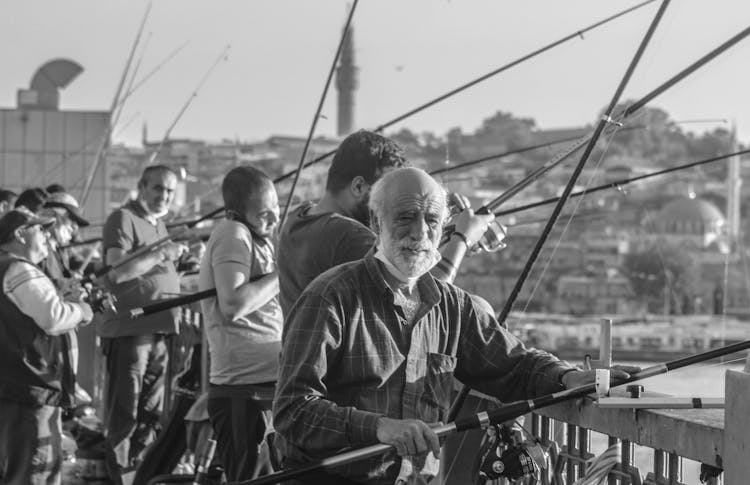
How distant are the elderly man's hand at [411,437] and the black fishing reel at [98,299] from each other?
3217mm

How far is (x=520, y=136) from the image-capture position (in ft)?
542

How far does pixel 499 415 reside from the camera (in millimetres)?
3361

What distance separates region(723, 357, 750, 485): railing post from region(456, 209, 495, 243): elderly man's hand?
1.18 m

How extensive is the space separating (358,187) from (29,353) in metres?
2.14

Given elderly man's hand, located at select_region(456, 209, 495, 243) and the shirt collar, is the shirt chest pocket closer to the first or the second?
elderly man's hand, located at select_region(456, 209, 495, 243)

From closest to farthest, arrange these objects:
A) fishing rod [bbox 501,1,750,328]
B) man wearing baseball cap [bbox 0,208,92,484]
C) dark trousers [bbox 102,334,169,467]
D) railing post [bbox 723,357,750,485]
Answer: railing post [bbox 723,357,750,485]
fishing rod [bbox 501,1,750,328]
man wearing baseball cap [bbox 0,208,92,484]
dark trousers [bbox 102,334,169,467]

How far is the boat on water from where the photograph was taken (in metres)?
106

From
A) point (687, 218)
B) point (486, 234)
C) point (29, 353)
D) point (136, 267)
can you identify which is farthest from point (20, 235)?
point (687, 218)

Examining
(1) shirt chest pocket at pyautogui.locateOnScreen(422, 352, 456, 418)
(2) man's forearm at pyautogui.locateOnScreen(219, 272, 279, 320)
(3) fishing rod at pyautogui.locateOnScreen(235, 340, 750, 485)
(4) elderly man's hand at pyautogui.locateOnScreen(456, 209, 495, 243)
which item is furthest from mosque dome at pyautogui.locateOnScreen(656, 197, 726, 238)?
(1) shirt chest pocket at pyautogui.locateOnScreen(422, 352, 456, 418)

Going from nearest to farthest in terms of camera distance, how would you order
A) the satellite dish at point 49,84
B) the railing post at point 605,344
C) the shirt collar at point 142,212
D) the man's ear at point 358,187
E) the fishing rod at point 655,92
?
the railing post at point 605,344 < the fishing rod at point 655,92 < the man's ear at point 358,187 < the shirt collar at point 142,212 < the satellite dish at point 49,84

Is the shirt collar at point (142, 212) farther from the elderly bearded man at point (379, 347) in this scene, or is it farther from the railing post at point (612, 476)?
the railing post at point (612, 476)

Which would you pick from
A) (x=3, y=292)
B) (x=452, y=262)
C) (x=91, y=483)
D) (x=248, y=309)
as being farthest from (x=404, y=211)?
(x=91, y=483)

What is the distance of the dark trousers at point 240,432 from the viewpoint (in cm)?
500

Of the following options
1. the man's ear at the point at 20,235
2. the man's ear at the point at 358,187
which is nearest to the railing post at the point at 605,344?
the man's ear at the point at 358,187
